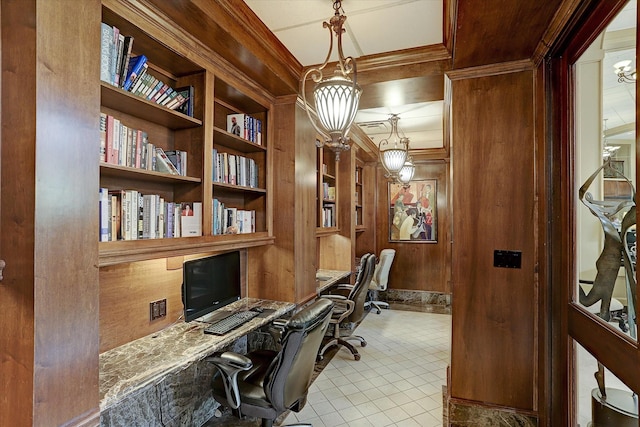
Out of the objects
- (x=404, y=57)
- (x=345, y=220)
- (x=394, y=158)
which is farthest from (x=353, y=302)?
(x=404, y=57)

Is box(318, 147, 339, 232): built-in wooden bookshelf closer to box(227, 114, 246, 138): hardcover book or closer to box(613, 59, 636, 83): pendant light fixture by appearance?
box(227, 114, 246, 138): hardcover book

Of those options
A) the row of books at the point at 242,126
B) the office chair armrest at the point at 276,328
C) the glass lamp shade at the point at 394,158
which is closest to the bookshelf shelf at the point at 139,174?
the row of books at the point at 242,126

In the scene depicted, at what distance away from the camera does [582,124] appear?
1678mm

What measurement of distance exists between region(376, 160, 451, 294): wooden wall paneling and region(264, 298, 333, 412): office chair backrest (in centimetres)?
421

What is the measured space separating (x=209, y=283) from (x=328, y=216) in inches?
90.5

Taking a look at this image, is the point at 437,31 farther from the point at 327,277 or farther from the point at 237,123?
the point at 327,277

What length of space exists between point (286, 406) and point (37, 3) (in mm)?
2076

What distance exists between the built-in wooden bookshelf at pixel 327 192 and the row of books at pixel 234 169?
1315 mm

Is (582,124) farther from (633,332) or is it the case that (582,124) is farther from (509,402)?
(509,402)

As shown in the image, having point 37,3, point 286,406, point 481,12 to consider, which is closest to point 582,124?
point 481,12

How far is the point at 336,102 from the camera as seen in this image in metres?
1.59

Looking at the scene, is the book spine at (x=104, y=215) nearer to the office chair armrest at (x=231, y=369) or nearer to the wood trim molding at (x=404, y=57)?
the office chair armrest at (x=231, y=369)

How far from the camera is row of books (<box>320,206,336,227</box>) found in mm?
4137

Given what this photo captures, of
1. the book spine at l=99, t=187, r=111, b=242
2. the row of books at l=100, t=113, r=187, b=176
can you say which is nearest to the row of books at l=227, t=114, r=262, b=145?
the row of books at l=100, t=113, r=187, b=176
